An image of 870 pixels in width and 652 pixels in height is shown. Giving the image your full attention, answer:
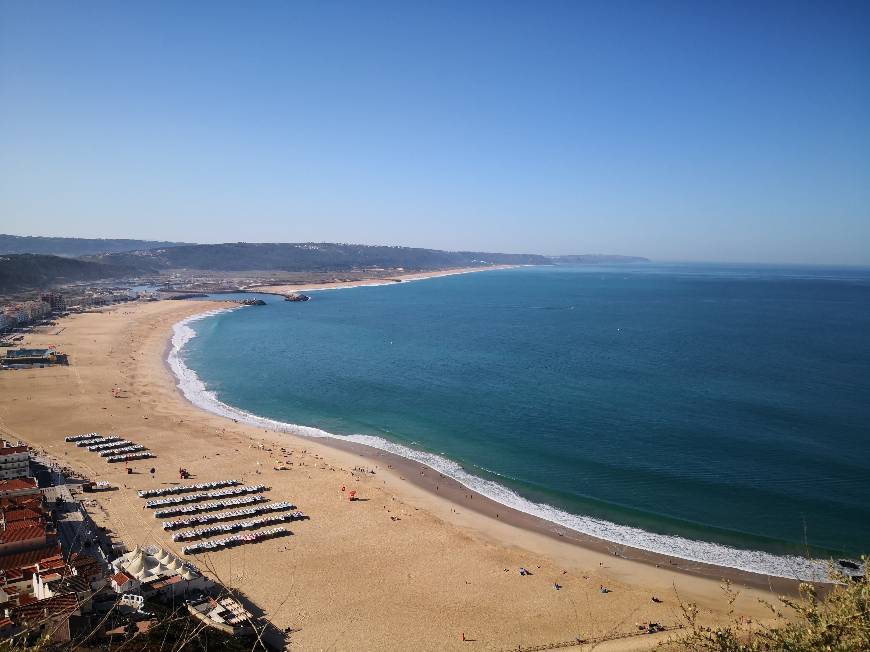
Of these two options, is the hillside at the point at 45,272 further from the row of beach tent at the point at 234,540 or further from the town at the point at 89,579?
the row of beach tent at the point at 234,540

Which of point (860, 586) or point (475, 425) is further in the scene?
point (475, 425)

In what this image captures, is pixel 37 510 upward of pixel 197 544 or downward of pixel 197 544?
upward

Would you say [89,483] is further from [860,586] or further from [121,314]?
[121,314]

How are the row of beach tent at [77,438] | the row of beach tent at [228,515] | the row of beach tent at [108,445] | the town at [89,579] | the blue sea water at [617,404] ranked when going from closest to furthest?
the town at [89,579], the row of beach tent at [228,515], the blue sea water at [617,404], the row of beach tent at [108,445], the row of beach tent at [77,438]

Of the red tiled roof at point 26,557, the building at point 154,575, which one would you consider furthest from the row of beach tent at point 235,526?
the red tiled roof at point 26,557

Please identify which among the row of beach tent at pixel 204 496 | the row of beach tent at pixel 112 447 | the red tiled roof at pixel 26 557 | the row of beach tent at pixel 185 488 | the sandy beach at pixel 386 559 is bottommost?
the sandy beach at pixel 386 559

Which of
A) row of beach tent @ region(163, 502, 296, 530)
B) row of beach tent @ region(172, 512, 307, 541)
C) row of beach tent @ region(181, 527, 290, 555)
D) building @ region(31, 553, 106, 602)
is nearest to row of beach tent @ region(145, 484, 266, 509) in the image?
row of beach tent @ region(163, 502, 296, 530)

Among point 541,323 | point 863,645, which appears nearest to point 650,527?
point 863,645

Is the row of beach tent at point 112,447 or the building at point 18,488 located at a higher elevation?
the building at point 18,488
